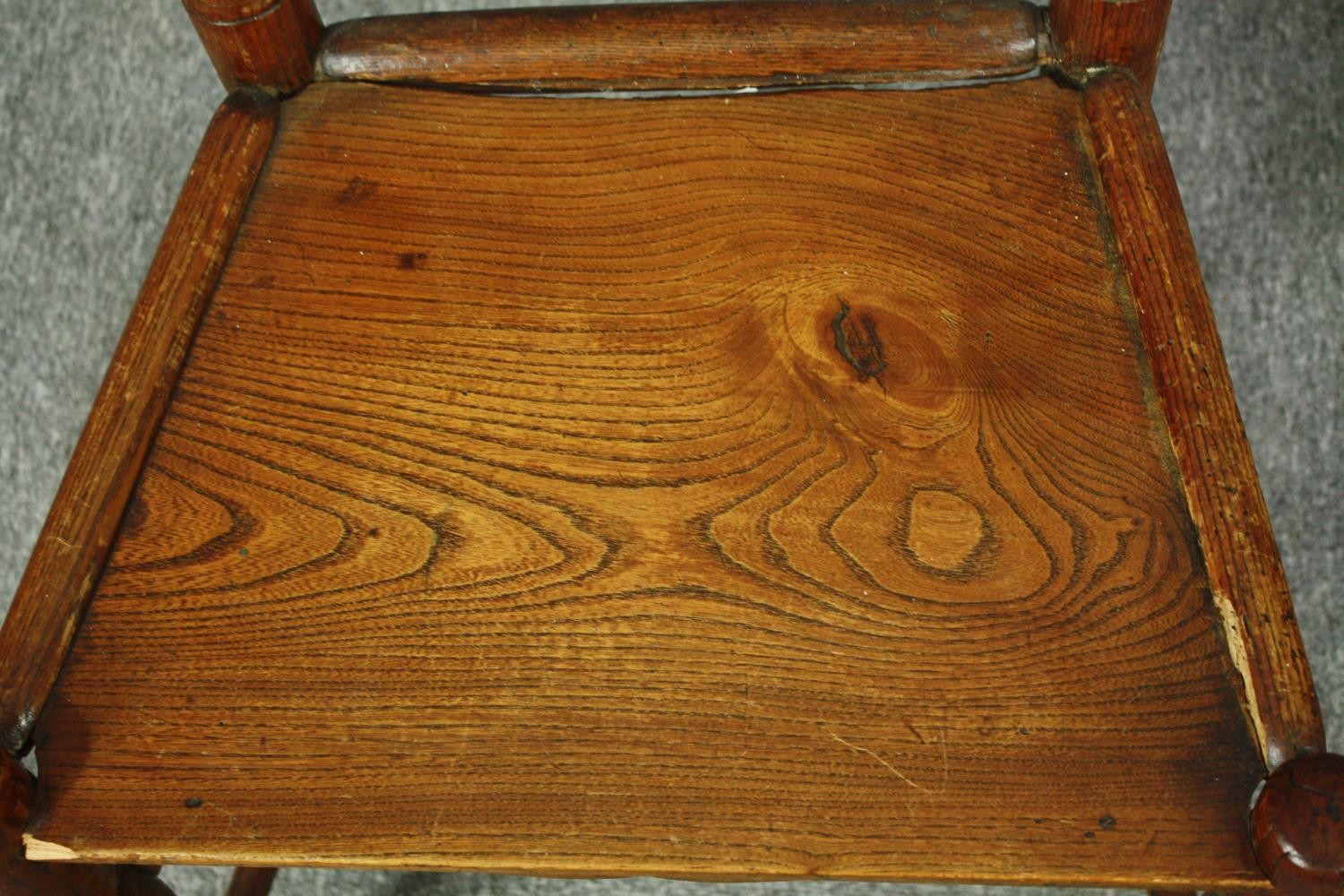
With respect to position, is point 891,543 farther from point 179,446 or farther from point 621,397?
point 179,446

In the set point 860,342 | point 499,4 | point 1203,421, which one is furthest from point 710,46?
point 499,4

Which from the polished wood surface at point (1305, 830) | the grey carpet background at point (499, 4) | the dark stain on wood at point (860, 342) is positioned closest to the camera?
the polished wood surface at point (1305, 830)

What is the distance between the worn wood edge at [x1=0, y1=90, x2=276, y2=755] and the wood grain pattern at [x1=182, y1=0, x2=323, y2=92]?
0.01 m

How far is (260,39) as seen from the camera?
771 millimetres

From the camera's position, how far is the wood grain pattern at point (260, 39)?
767 mm

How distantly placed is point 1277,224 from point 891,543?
683 millimetres

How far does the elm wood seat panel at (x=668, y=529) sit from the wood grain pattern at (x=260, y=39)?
2 centimetres

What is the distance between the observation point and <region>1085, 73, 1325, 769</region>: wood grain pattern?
609 millimetres

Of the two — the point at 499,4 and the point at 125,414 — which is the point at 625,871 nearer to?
the point at 125,414

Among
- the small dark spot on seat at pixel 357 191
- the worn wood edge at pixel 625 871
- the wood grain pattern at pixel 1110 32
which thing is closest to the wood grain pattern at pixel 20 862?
the worn wood edge at pixel 625 871

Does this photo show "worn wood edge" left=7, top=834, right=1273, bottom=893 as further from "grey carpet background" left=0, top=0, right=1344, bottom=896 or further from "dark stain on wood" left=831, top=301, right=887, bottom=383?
"grey carpet background" left=0, top=0, right=1344, bottom=896

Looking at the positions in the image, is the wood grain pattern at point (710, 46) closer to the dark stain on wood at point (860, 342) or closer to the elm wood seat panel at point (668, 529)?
the elm wood seat panel at point (668, 529)

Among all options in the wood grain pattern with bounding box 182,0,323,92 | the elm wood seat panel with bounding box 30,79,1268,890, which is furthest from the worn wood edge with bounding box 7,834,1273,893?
the wood grain pattern with bounding box 182,0,323,92

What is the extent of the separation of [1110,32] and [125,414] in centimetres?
48
